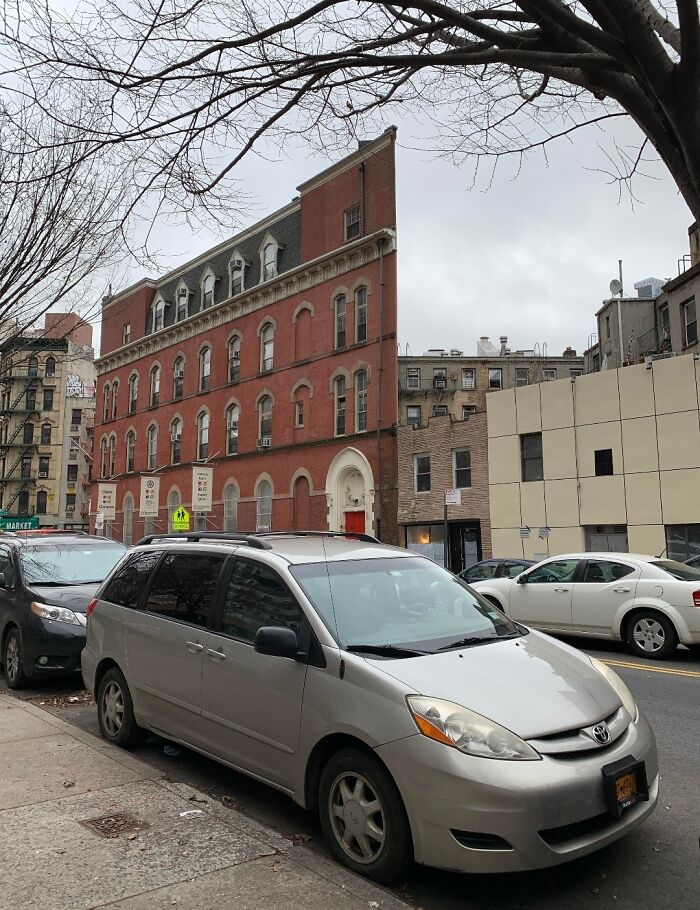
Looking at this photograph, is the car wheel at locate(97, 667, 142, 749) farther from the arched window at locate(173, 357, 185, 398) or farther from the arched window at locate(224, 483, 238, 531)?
the arched window at locate(173, 357, 185, 398)

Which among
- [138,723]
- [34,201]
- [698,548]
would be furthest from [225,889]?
[698,548]

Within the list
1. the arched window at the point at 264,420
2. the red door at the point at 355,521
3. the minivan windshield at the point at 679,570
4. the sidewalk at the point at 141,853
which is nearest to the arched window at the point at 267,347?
the arched window at the point at 264,420

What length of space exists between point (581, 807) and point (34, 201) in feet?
35.3

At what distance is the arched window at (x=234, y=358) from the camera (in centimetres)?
3781

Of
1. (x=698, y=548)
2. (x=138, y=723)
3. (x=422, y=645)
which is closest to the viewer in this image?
(x=422, y=645)

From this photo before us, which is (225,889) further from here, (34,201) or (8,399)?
(8,399)

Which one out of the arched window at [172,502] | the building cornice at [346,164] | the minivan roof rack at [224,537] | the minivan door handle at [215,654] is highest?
the building cornice at [346,164]

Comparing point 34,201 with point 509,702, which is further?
point 34,201

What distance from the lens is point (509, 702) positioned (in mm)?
3592

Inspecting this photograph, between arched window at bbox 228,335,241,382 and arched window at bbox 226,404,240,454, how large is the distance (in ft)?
5.32

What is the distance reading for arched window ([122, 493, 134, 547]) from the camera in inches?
1769

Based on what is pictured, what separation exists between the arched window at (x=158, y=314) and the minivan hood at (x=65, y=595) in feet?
125

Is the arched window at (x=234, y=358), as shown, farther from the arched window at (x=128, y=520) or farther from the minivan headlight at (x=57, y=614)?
the minivan headlight at (x=57, y=614)

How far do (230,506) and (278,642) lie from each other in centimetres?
3300
